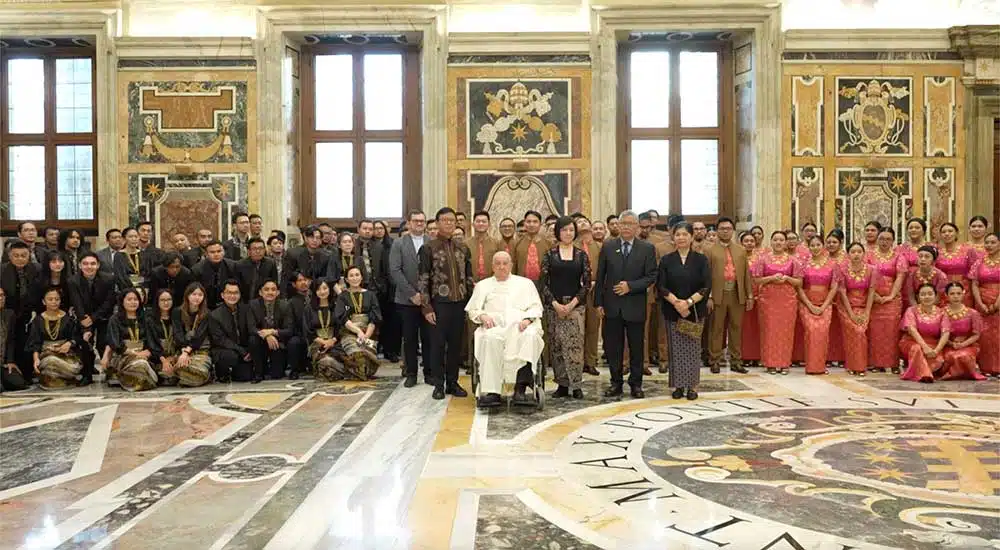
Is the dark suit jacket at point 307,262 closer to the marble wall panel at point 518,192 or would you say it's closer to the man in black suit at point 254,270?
the man in black suit at point 254,270

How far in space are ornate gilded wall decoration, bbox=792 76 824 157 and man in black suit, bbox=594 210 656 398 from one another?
4929mm

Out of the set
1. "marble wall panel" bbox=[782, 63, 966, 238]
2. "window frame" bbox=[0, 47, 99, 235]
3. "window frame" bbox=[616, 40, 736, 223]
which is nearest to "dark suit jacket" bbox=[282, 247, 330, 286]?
"window frame" bbox=[0, 47, 99, 235]

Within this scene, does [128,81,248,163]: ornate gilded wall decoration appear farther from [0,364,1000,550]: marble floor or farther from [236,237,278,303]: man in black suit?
[0,364,1000,550]: marble floor

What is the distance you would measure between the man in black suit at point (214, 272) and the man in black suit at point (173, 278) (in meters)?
0.10

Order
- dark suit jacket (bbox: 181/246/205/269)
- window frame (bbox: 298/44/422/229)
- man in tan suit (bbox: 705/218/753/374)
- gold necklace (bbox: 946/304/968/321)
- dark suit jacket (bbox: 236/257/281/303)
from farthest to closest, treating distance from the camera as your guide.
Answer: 1. window frame (bbox: 298/44/422/229)
2. dark suit jacket (bbox: 181/246/205/269)
3. dark suit jacket (bbox: 236/257/281/303)
4. man in tan suit (bbox: 705/218/753/374)
5. gold necklace (bbox: 946/304/968/321)

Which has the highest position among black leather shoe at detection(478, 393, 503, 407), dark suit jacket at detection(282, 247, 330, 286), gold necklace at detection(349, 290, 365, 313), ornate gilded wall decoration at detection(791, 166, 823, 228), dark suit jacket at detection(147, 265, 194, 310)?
ornate gilded wall decoration at detection(791, 166, 823, 228)

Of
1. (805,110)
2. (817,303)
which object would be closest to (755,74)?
(805,110)

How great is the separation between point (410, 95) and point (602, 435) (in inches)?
284

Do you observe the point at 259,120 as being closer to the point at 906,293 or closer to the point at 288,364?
the point at 288,364

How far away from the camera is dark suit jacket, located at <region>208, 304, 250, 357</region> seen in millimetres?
7332

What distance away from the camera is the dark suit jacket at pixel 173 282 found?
773 centimetres

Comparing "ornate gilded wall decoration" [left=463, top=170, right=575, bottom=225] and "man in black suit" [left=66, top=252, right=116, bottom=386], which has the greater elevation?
"ornate gilded wall decoration" [left=463, top=170, right=575, bottom=225]

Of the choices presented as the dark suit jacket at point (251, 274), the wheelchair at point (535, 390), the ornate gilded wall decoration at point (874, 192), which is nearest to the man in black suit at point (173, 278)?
the dark suit jacket at point (251, 274)

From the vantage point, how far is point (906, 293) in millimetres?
7836
